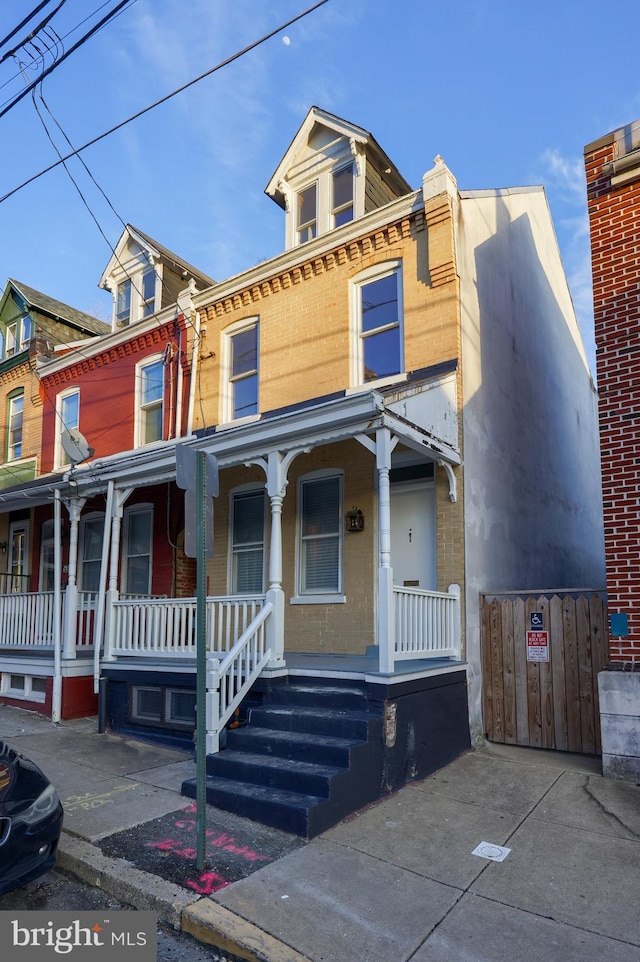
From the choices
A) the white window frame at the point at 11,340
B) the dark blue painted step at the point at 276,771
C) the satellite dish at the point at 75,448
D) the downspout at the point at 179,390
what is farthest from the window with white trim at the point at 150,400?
the dark blue painted step at the point at 276,771

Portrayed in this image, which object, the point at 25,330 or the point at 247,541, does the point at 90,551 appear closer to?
the point at 247,541

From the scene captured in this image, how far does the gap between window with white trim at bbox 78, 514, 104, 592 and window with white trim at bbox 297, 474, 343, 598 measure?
5427 millimetres

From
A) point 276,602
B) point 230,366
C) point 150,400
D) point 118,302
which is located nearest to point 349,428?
point 276,602

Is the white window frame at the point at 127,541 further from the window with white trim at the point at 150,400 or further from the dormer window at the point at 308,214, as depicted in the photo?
the dormer window at the point at 308,214

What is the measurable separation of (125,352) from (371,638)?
837cm

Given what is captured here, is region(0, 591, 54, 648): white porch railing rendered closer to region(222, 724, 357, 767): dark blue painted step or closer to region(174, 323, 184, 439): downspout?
region(174, 323, 184, 439): downspout

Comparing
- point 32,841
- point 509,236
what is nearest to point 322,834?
point 32,841

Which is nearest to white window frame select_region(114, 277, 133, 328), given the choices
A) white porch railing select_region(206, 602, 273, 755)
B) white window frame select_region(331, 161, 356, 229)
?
white window frame select_region(331, 161, 356, 229)

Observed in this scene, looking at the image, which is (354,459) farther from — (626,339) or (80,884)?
(80,884)

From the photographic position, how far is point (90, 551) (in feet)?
46.3

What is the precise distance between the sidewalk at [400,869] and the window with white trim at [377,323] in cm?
582

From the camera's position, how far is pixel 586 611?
7.70 meters

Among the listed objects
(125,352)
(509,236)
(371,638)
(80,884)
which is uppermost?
(509,236)

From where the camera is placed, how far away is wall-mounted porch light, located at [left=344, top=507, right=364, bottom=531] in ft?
31.8
